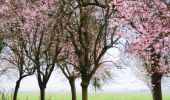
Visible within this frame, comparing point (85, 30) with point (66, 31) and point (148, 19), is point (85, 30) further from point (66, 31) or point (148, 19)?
point (148, 19)

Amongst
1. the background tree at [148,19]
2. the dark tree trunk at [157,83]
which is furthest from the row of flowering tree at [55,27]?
the background tree at [148,19]

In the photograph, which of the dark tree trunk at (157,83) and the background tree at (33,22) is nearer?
the dark tree trunk at (157,83)

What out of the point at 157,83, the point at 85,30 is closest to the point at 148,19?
the point at 157,83

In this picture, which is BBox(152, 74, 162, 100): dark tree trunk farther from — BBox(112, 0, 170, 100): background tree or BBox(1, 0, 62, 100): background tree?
BBox(1, 0, 62, 100): background tree

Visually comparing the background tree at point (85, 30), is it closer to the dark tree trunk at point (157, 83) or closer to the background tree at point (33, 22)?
the background tree at point (33, 22)

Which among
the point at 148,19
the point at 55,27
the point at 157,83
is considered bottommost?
the point at 157,83

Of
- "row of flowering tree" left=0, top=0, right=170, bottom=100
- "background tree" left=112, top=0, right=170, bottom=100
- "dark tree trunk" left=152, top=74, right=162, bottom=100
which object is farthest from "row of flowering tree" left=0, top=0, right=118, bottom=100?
"background tree" left=112, top=0, right=170, bottom=100

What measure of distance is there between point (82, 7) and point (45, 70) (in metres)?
6.35

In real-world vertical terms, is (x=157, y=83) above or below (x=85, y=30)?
below

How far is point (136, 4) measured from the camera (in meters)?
24.0

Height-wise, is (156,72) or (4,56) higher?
(4,56)

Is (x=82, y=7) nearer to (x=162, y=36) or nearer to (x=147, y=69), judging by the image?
(x=147, y=69)

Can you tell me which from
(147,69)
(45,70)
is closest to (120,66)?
(147,69)

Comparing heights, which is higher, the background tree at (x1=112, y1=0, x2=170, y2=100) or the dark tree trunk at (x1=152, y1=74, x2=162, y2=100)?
the background tree at (x1=112, y1=0, x2=170, y2=100)
